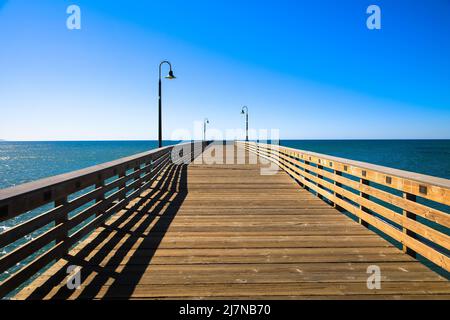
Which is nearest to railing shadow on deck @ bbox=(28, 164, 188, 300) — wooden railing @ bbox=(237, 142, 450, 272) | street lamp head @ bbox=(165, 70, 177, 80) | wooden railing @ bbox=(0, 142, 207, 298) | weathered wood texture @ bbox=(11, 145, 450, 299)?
weathered wood texture @ bbox=(11, 145, 450, 299)

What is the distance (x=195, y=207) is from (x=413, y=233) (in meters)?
4.08

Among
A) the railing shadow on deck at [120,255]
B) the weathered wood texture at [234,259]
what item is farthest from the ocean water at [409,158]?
the railing shadow on deck at [120,255]

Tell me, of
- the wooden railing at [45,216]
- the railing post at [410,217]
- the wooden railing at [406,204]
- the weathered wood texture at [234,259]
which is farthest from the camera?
the railing post at [410,217]

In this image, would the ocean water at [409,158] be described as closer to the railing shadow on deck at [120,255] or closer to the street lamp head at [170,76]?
the street lamp head at [170,76]

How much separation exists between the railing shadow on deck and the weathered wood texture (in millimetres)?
11

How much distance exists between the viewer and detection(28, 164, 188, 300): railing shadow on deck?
290 centimetres

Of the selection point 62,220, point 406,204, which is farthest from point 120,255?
point 406,204

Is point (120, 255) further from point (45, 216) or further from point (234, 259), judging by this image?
point (234, 259)

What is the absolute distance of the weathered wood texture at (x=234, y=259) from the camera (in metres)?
2.90

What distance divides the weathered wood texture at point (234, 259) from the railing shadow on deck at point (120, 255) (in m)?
0.01

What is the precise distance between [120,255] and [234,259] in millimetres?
1485
